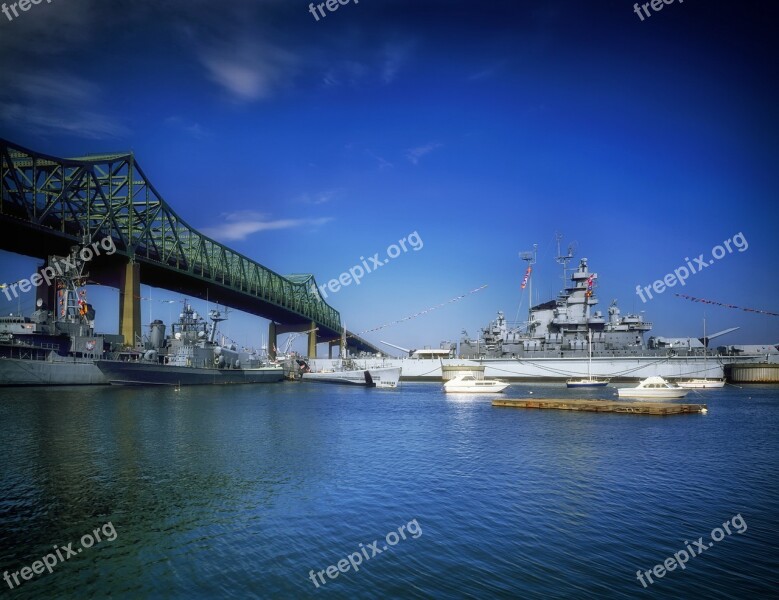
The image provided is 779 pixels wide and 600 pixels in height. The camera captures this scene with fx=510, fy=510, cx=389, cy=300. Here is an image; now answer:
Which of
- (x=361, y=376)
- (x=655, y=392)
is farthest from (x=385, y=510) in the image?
(x=361, y=376)

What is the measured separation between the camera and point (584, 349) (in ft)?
336

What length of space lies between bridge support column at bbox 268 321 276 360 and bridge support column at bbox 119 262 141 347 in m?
69.4

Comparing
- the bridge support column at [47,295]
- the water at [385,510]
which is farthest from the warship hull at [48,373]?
the water at [385,510]

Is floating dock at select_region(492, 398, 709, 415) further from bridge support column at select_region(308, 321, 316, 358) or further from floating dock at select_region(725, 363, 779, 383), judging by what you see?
bridge support column at select_region(308, 321, 316, 358)

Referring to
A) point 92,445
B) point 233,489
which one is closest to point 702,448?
point 233,489

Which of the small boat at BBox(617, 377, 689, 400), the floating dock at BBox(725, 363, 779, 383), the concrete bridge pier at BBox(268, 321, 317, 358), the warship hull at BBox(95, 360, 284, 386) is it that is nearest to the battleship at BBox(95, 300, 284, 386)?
the warship hull at BBox(95, 360, 284, 386)

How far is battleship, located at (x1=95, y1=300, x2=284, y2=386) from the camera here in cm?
7462

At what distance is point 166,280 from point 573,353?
8574cm

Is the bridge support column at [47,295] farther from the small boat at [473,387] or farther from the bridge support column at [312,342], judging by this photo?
the bridge support column at [312,342]

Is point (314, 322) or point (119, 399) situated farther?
point (314, 322)

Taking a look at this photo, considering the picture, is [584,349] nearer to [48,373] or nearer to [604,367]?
[604,367]

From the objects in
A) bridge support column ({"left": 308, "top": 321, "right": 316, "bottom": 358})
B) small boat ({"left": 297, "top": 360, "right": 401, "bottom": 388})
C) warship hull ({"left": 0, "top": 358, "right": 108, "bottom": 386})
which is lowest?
small boat ({"left": 297, "top": 360, "right": 401, "bottom": 388})

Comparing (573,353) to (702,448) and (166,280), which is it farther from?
(166,280)

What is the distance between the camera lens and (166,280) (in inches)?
4250
